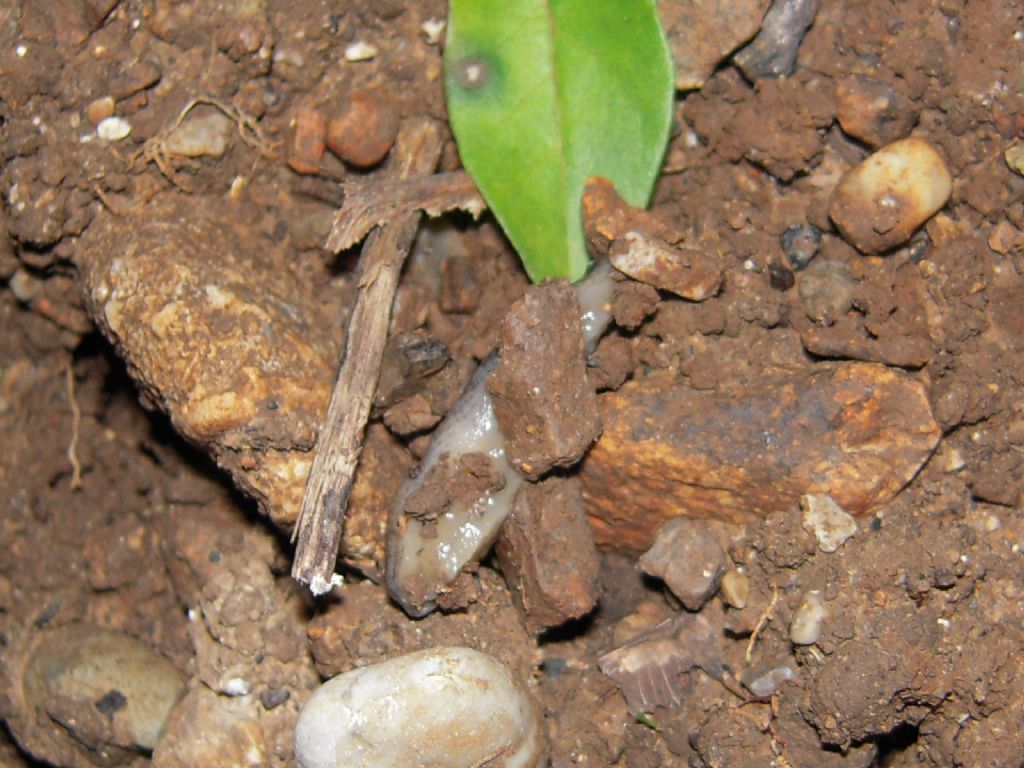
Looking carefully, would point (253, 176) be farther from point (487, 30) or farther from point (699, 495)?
point (699, 495)

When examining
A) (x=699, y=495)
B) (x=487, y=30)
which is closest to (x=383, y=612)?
(x=699, y=495)

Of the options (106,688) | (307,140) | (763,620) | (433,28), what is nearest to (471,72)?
(433,28)

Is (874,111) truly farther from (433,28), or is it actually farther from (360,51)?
(360,51)

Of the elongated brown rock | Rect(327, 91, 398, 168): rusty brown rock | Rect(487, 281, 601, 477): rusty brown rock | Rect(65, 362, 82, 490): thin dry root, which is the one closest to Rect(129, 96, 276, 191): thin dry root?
Rect(327, 91, 398, 168): rusty brown rock

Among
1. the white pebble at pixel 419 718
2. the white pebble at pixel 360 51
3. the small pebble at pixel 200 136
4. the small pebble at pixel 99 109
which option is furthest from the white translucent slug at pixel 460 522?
the small pebble at pixel 99 109

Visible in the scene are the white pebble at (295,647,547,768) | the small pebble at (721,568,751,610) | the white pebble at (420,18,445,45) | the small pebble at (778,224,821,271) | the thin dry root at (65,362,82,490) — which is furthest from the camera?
the thin dry root at (65,362,82,490)

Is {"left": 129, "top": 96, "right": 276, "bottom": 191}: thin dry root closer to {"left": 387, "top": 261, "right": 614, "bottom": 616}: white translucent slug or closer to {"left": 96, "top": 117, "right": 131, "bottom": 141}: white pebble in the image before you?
{"left": 96, "top": 117, "right": 131, "bottom": 141}: white pebble

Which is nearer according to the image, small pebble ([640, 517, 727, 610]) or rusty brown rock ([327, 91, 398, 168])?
small pebble ([640, 517, 727, 610])
